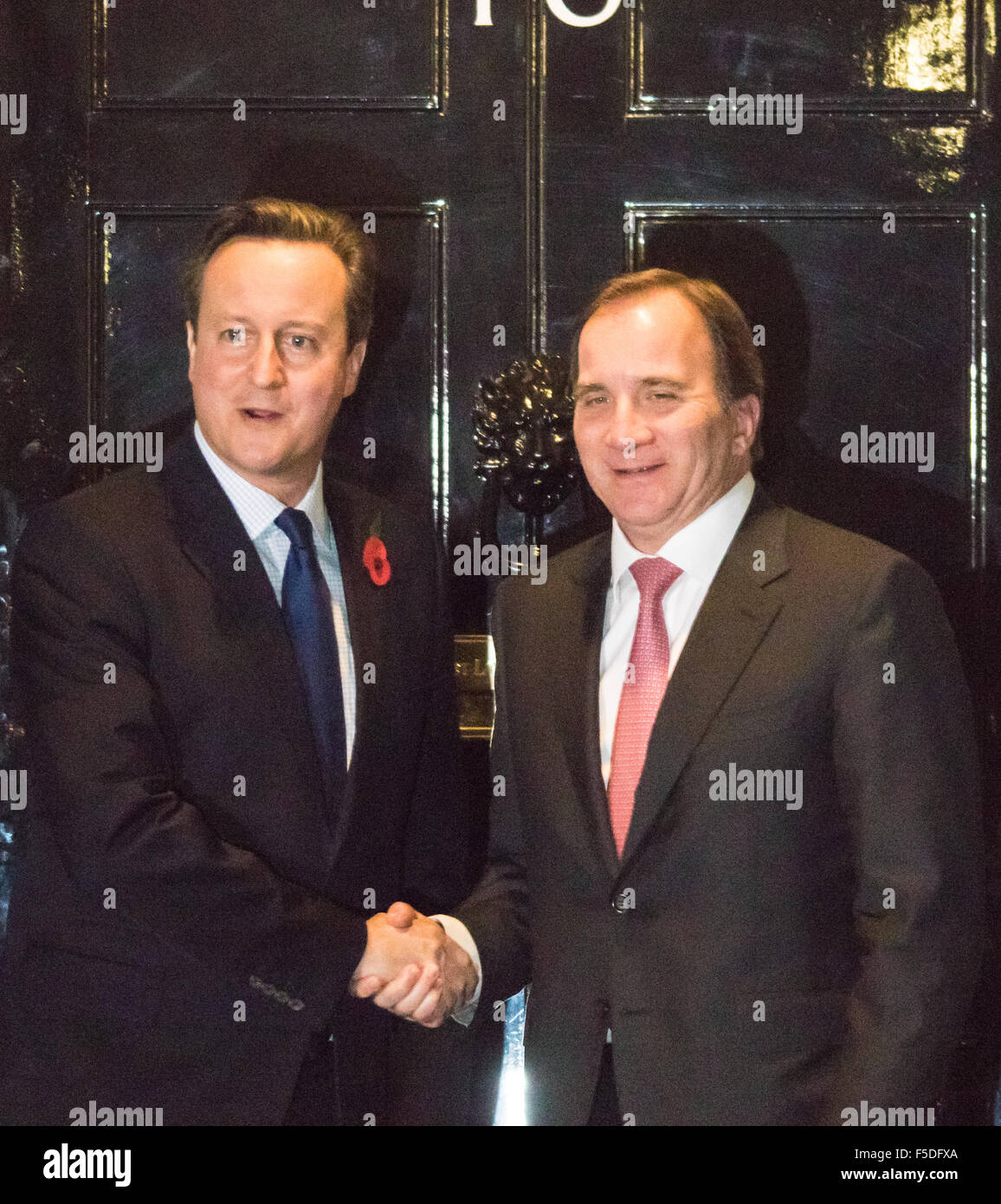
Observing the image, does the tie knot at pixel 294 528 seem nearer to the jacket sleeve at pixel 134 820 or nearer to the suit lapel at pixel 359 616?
the suit lapel at pixel 359 616

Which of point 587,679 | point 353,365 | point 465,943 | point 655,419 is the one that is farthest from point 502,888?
point 353,365

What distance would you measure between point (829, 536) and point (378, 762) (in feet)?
3.06

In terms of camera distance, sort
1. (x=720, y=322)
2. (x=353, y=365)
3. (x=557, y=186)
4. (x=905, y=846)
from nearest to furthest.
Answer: (x=905, y=846)
(x=720, y=322)
(x=353, y=365)
(x=557, y=186)

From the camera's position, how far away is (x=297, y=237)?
2.86 metres

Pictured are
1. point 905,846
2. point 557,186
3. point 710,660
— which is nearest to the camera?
point 905,846

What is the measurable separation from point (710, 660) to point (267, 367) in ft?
3.24

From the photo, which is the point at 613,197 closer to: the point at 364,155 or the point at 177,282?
the point at 364,155

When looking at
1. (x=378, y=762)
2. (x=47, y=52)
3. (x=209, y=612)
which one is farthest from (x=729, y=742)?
(x=47, y=52)

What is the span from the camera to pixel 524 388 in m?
3.28

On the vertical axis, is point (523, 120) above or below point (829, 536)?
above

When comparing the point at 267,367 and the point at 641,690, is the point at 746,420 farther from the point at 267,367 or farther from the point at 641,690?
the point at 267,367
